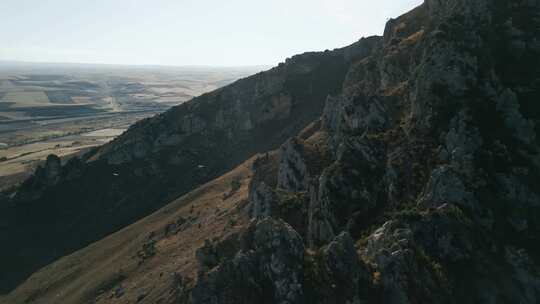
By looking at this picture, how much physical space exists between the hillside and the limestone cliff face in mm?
145

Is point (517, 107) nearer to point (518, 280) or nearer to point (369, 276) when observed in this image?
point (518, 280)

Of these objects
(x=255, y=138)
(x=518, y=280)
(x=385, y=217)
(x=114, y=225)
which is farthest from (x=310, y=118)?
(x=518, y=280)

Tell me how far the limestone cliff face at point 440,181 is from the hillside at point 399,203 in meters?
0.14

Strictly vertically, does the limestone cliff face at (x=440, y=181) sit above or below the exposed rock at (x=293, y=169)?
above

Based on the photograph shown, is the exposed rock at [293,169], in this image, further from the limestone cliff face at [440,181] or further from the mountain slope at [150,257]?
the mountain slope at [150,257]

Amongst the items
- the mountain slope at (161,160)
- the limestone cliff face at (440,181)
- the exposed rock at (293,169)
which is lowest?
the mountain slope at (161,160)

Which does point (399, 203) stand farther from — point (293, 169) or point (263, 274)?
point (293, 169)

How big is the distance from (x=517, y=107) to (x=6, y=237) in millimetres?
127555

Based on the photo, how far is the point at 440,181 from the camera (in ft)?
129

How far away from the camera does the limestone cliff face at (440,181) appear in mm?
33594

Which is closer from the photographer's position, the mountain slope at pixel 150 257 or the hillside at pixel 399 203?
the hillside at pixel 399 203

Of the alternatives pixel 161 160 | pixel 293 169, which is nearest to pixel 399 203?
pixel 293 169

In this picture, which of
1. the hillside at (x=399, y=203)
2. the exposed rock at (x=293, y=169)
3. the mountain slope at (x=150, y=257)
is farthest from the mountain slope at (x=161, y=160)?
the exposed rock at (x=293, y=169)

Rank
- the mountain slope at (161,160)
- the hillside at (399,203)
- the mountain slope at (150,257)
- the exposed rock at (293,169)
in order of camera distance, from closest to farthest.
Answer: the hillside at (399,203), the exposed rock at (293,169), the mountain slope at (150,257), the mountain slope at (161,160)
